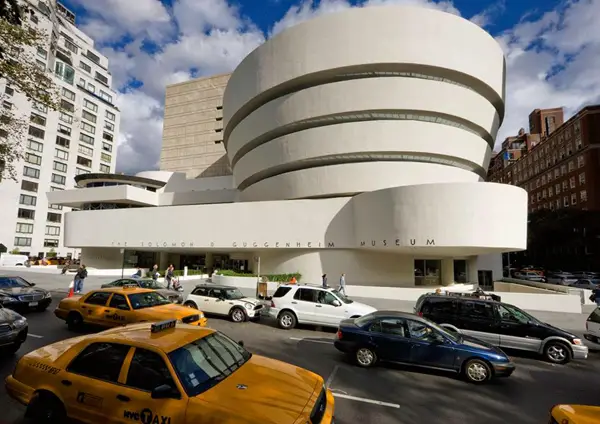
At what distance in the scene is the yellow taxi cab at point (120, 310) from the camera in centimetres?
953

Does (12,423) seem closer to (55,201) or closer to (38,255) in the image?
(55,201)

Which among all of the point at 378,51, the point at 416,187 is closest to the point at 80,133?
the point at 378,51

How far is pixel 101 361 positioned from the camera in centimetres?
427

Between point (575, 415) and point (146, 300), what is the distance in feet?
34.4

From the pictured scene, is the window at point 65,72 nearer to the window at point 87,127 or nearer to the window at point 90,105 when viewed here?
the window at point 90,105

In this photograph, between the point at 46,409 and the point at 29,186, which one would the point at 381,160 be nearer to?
the point at 46,409

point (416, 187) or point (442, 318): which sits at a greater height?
point (416, 187)

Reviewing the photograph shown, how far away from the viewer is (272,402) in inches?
141

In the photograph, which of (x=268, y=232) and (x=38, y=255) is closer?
(x=268, y=232)

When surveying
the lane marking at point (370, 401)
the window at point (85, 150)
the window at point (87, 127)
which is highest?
the window at point (87, 127)

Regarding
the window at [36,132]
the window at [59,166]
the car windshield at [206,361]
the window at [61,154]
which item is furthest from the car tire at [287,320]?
the window at [61,154]

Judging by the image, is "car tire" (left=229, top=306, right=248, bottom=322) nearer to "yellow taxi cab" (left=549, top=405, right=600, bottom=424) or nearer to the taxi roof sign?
the taxi roof sign

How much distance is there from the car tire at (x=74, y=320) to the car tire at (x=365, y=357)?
8695 millimetres

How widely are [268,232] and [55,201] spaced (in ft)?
106
